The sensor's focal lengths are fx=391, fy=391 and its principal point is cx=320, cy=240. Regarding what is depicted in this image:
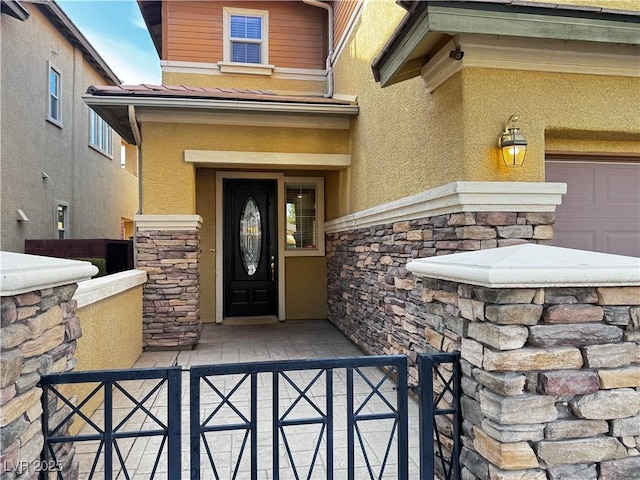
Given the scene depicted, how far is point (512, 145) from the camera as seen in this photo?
282 cm

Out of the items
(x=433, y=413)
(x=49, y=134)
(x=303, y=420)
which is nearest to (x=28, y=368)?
(x=303, y=420)

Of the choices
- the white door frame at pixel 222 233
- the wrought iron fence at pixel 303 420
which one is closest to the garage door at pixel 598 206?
the wrought iron fence at pixel 303 420

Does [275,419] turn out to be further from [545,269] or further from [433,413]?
[545,269]

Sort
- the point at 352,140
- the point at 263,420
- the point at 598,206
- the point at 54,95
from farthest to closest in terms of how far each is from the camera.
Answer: the point at 54,95 < the point at 352,140 < the point at 598,206 < the point at 263,420

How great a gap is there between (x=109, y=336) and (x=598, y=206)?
483cm

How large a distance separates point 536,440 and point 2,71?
8791mm

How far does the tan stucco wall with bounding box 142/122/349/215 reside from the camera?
5445mm

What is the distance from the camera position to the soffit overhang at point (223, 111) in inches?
203

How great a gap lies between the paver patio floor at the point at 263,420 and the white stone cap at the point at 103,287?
1.03m

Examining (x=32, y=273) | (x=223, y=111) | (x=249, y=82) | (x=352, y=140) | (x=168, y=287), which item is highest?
(x=249, y=82)

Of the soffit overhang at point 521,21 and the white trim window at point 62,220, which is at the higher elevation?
the soffit overhang at point 521,21

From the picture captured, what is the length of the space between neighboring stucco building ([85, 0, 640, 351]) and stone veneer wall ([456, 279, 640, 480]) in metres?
1.22

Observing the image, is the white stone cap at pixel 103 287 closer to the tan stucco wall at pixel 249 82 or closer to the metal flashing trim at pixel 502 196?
the metal flashing trim at pixel 502 196

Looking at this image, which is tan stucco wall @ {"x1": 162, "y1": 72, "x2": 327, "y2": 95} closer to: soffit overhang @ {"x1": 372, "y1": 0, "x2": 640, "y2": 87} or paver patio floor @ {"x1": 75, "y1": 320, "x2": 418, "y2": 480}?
paver patio floor @ {"x1": 75, "y1": 320, "x2": 418, "y2": 480}
